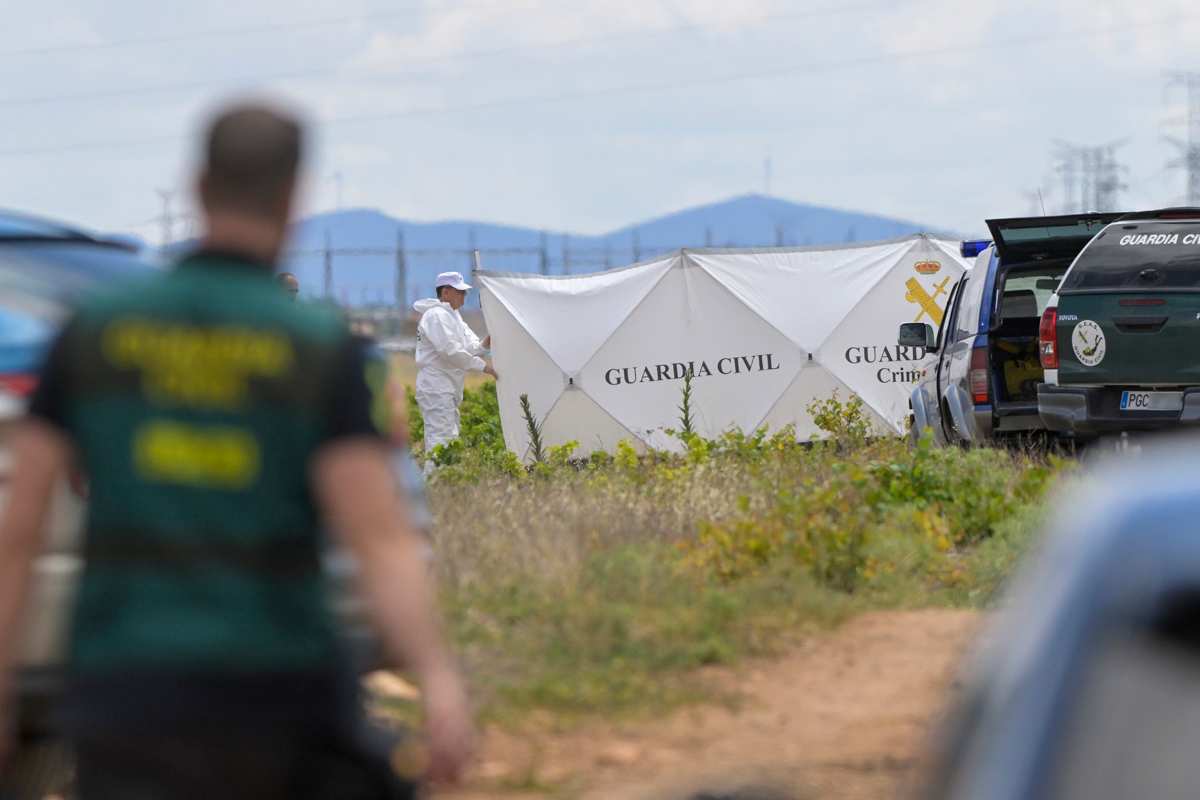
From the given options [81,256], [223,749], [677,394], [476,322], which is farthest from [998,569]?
[476,322]

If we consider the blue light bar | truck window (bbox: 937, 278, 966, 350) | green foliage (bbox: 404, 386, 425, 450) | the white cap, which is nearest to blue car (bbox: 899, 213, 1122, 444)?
truck window (bbox: 937, 278, 966, 350)

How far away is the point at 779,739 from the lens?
676cm

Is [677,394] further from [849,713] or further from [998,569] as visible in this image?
[849,713]

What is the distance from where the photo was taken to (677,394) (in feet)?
63.9

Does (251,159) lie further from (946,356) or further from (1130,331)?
(946,356)

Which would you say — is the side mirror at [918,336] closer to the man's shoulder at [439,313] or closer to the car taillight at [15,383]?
the man's shoulder at [439,313]

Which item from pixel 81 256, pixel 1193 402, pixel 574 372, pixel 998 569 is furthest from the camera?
pixel 574 372

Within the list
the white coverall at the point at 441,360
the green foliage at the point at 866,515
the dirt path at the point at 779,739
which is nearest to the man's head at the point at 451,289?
the white coverall at the point at 441,360

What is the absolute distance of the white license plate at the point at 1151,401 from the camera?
12.5 meters

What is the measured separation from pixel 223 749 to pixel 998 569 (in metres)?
6.98

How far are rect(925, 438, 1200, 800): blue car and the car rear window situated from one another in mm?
10378

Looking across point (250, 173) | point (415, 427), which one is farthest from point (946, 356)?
→ point (250, 173)

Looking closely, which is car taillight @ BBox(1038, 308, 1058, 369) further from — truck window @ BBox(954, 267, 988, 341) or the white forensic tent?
the white forensic tent

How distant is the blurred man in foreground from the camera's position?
307 centimetres
